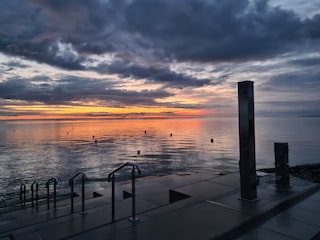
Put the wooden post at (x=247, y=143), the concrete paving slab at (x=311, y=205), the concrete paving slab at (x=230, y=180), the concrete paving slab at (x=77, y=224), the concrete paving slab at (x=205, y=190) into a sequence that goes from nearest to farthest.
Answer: the concrete paving slab at (x=77, y=224)
the concrete paving slab at (x=311, y=205)
the wooden post at (x=247, y=143)
the concrete paving slab at (x=205, y=190)
the concrete paving slab at (x=230, y=180)

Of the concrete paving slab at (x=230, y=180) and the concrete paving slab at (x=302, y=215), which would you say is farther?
the concrete paving slab at (x=230, y=180)

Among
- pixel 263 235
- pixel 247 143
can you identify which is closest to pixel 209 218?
pixel 263 235

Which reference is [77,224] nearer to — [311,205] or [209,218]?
[209,218]

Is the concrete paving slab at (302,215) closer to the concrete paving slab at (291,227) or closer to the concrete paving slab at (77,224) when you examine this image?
the concrete paving slab at (291,227)

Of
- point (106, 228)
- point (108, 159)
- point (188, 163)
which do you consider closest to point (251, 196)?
point (106, 228)

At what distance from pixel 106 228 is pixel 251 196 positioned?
291 cm

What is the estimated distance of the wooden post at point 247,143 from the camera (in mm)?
5074

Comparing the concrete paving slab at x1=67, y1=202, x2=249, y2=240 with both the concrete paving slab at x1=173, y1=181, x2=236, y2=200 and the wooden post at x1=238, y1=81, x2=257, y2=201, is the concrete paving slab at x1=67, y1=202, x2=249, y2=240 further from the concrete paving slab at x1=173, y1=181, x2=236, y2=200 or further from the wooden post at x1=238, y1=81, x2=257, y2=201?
the concrete paving slab at x1=173, y1=181, x2=236, y2=200

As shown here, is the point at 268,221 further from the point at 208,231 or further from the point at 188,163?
the point at 188,163

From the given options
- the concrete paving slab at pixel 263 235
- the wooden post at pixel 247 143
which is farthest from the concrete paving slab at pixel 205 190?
the concrete paving slab at pixel 263 235

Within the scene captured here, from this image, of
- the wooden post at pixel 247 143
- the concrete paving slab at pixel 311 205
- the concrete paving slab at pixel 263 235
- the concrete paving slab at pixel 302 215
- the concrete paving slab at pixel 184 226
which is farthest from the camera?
the wooden post at pixel 247 143

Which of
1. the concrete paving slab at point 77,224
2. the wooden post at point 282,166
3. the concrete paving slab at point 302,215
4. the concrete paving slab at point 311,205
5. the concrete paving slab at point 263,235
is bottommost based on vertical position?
the concrete paving slab at point 77,224

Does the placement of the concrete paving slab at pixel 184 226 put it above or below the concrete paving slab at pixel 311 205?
below

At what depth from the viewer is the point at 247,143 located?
509 cm
